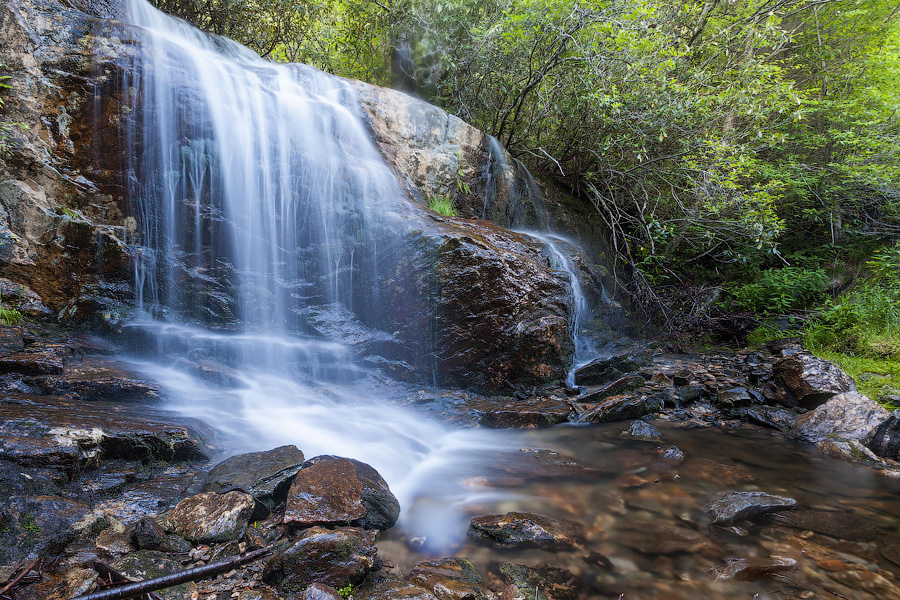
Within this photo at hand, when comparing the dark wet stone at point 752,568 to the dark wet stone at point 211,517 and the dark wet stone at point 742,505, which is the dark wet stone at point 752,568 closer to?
the dark wet stone at point 742,505

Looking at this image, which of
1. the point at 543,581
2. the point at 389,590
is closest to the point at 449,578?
the point at 389,590

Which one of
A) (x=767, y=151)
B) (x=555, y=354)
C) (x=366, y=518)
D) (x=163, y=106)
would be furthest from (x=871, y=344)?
(x=163, y=106)

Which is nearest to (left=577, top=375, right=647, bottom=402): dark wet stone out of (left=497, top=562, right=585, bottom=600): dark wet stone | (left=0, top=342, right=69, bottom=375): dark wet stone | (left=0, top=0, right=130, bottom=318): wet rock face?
(left=497, top=562, right=585, bottom=600): dark wet stone

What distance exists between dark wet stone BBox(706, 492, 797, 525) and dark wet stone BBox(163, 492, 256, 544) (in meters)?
3.14

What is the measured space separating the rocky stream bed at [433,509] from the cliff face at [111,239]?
100cm

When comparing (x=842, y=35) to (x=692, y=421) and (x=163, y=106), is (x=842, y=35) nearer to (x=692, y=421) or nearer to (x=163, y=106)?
(x=692, y=421)

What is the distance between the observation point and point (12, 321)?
455cm

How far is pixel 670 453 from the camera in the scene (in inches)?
165

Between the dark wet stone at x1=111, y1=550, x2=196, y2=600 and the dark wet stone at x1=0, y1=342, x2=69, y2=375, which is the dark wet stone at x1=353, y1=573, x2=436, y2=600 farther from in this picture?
the dark wet stone at x1=0, y1=342, x2=69, y2=375

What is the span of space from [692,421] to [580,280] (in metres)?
3.04

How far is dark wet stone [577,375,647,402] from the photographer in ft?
18.1

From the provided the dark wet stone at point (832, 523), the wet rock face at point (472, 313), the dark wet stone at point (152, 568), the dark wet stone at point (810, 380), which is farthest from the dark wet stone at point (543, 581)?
the dark wet stone at point (810, 380)

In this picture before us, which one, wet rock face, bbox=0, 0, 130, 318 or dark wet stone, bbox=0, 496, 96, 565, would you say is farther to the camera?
wet rock face, bbox=0, 0, 130, 318

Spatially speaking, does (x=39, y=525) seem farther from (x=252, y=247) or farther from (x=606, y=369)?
(x=606, y=369)
